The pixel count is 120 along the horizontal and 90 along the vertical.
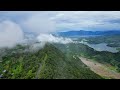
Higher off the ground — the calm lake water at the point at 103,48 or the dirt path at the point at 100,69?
the calm lake water at the point at 103,48

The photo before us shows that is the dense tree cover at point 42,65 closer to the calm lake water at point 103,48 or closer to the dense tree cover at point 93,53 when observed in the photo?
the dense tree cover at point 93,53

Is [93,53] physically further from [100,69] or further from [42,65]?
[42,65]

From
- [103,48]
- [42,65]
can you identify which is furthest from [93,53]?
[42,65]

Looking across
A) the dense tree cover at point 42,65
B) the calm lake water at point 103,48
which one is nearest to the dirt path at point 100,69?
the dense tree cover at point 42,65

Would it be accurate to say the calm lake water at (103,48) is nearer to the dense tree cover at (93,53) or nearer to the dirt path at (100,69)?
the dense tree cover at (93,53)

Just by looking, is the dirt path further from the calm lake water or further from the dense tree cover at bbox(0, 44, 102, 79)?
the calm lake water
